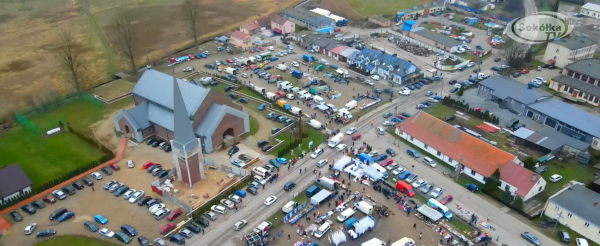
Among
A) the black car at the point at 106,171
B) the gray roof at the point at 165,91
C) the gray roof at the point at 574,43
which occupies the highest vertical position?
the gray roof at the point at 165,91

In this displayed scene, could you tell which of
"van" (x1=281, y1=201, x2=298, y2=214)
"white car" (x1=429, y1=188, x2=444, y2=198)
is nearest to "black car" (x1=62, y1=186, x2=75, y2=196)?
"van" (x1=281, y1=201, x2=298, y2=214)

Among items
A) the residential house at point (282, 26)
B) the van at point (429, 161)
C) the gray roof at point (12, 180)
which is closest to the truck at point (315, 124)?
the van at point (429, 161)

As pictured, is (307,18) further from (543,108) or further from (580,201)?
(580,201)

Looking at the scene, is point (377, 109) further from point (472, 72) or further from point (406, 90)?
point (472, 72)

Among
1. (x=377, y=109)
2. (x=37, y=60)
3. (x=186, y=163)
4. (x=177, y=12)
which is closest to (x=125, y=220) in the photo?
(x=186, y=163)

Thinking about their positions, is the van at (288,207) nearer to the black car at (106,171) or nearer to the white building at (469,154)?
the white building at (469,154)

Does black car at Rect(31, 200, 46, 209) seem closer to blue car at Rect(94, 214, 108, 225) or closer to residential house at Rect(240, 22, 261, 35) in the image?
blue car at Rect(94, 214, 108, 225)

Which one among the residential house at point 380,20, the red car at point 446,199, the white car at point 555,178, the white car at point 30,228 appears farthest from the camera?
the residential house at point 380,20
